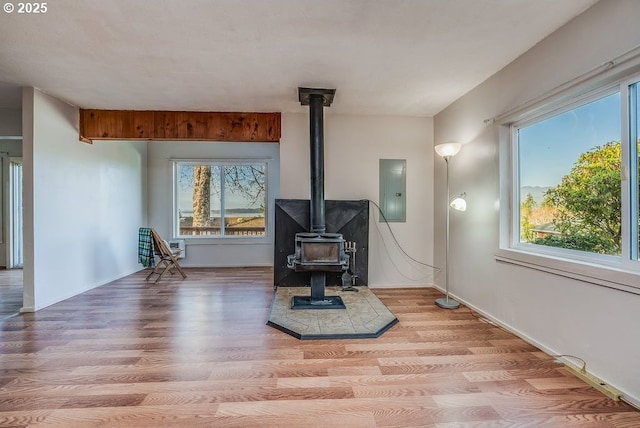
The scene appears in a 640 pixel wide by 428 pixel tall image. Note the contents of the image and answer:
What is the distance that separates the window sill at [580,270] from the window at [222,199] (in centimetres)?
417

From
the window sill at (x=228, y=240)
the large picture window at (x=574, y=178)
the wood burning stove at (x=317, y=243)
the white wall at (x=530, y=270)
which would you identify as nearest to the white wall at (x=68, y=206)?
the window sill at (x=228, y=240)

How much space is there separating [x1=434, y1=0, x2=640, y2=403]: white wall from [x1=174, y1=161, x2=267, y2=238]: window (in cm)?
330

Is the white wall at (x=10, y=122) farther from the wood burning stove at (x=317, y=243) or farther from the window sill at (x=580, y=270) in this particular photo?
the window sill at (x=580, y=270)

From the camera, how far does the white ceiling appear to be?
6.06 ft

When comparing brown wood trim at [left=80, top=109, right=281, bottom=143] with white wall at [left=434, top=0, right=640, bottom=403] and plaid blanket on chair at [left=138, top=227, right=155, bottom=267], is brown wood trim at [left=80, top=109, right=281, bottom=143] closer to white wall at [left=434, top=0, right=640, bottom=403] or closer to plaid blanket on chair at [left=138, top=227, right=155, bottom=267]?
plaid blanket on chair at [left=138, top=227, right=155, bottom=267]

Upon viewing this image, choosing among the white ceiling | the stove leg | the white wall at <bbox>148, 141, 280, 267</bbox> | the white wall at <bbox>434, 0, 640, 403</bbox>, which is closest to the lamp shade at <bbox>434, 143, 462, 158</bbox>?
the white wall at <bbox>434, 0, 640, 403</bbox>

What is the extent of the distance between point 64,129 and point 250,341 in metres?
3.35

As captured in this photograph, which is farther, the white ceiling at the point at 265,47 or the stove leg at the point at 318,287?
the stove leg at the point at 318,287

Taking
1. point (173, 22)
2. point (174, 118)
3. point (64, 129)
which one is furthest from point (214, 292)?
point (173, 22)

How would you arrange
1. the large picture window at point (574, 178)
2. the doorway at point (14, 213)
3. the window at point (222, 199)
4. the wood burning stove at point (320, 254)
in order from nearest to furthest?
the large picture window at point (574, 178), the wood burning stove at point (320, 254), the doorway at point (14, 213), the window at point (222, 199)

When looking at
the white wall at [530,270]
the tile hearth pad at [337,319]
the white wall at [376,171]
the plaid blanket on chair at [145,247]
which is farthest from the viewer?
the plaid blanket on chair at [145,247]

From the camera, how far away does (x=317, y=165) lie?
3.16m

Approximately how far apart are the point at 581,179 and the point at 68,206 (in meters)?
5.04

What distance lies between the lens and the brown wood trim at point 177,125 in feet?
12.3
